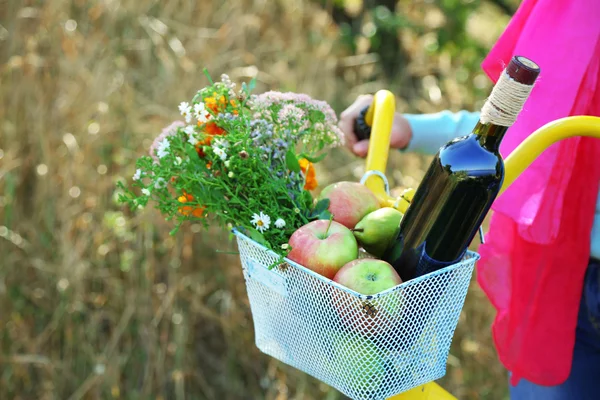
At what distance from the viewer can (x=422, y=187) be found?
1043 millimetres

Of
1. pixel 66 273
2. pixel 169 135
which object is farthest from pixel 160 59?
pixel 169 135

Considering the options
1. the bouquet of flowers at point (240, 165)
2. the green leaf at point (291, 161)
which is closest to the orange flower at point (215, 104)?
the bouquet of flowers at point (240, 165)

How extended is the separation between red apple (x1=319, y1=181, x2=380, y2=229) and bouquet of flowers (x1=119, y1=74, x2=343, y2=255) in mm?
21

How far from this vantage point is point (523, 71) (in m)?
0.92

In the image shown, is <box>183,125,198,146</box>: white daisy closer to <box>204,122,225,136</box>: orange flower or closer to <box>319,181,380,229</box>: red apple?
<box>204,122,225,136</box>: orange flower

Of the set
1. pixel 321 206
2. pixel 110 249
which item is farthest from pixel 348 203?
pixel 110 249

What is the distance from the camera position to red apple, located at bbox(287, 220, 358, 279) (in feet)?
3.50

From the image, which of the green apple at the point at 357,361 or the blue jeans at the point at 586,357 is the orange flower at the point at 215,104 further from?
the blue jeans at the point at 586,357

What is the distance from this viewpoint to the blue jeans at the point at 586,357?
1.45m

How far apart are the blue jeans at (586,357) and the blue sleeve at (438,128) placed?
0.42 m

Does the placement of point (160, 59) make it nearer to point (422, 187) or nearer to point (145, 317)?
point (145, 317)

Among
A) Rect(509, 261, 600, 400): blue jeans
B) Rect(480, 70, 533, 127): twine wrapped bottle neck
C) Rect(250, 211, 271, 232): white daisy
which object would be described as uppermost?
Rect(480, 70, 533, 127): twine wrapped bottle neck

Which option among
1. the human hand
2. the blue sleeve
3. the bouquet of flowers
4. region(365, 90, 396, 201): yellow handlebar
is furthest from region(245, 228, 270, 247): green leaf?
the blue sleeve

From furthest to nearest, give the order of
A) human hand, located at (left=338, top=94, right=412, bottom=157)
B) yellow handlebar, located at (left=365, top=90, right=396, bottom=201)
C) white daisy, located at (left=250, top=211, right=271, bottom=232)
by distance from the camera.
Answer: human hand, located at (left=338, top=94, right=412, bottom=157) < yellow handlebar, located at (left=365, top=90, right=396, bottom=201) < white daisy, located at (left=250, top=211, right=271, bottom=232)
